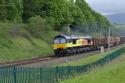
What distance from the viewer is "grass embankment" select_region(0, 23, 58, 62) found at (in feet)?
198

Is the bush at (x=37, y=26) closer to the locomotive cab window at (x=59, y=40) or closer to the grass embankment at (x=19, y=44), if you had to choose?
the grass embankment at (x=19, y=44)

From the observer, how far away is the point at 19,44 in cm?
7012

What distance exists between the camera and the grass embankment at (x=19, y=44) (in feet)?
198

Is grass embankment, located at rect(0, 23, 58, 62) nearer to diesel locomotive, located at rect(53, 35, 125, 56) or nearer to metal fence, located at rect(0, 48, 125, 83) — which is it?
diesel locomotive, located at rect(53, 35, 125, 56)

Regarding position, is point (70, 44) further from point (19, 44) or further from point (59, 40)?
point (19, 44)

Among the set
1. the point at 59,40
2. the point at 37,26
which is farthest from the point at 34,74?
the point at 37,26

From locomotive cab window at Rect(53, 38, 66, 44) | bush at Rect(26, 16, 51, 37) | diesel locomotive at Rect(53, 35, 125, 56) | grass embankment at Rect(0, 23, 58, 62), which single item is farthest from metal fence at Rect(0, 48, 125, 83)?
bush at Rect(26, 16, 51, 37)

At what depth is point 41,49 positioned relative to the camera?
73188 mm

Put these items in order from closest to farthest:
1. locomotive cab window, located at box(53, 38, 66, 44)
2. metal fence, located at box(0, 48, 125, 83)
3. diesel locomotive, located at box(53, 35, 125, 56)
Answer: metal fence, located at box(0, 48, 125, 83) → diesel locomotive, located at box(53, 35, 125, 56) → locomotive cab window, located at box(53, 38, 66, 44)

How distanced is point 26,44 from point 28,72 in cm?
5154

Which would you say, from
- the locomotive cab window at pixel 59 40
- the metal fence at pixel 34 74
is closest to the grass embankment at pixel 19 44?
the locomotive cab window at pixel 59 40

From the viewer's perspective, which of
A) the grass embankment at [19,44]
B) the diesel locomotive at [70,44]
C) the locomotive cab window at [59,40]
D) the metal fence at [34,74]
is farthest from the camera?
the locomotive cab window at [59,40]

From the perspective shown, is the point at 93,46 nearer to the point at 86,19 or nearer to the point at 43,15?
the point at 43,15

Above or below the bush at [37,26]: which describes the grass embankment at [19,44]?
below
